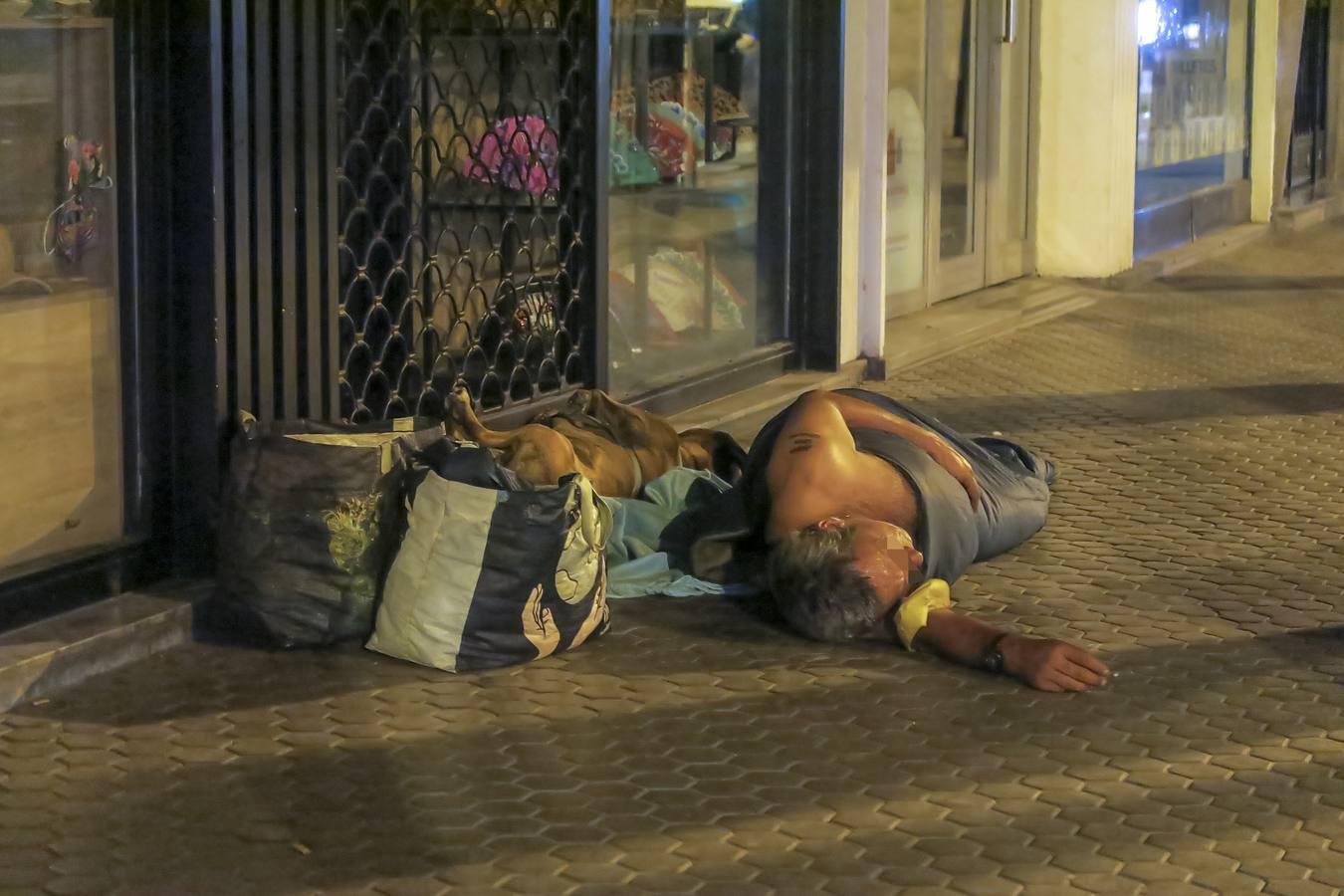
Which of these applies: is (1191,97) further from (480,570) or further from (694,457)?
(480,570)

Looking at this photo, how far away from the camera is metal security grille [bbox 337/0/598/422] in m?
5.27

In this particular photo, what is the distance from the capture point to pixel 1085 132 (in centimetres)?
1148

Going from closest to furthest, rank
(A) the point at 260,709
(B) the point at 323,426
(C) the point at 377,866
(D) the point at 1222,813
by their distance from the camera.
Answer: (C) the point at 377,866 < (D) the point at 1222,813 < (A) the point at 260,709 < (B) the point at 323,426

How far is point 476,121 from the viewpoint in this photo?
232 inches

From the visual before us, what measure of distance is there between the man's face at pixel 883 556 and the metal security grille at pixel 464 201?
5.12 feet

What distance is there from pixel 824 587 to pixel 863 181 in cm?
409

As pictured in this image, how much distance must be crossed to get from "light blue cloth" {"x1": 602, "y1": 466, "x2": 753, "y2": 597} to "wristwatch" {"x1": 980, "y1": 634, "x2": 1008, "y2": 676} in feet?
2.89

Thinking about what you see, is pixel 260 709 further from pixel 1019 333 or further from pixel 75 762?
pixel 1019 333

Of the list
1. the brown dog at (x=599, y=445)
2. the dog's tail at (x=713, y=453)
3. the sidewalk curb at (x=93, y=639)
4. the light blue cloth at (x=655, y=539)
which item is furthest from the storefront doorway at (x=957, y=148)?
the sidewalk curb at (x=93, y=639)

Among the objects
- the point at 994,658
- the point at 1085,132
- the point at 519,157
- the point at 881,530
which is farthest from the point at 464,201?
the point at 1085,132

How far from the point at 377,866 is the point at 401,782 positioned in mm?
400

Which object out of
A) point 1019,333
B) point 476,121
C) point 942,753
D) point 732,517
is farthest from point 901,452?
point 1019,333

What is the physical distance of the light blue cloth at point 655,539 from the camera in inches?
196

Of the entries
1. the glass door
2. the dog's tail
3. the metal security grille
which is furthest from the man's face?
the glass door
